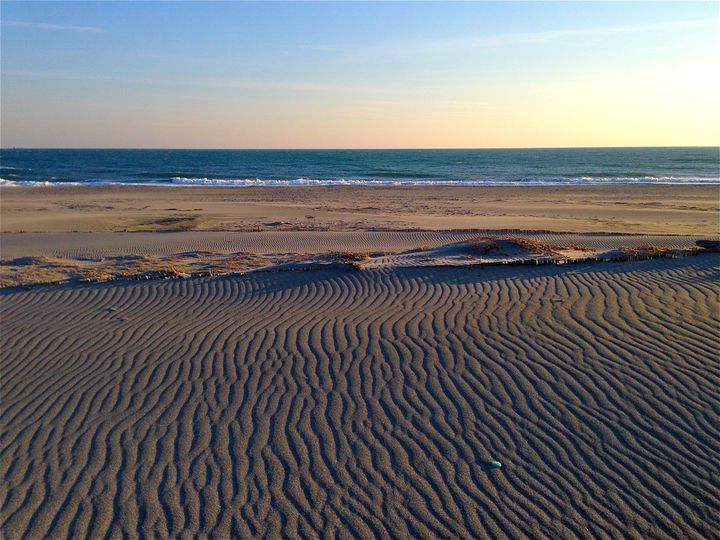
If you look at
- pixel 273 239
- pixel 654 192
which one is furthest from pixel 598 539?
pixel 654 192

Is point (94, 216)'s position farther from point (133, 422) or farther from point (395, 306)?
point (133, 422)

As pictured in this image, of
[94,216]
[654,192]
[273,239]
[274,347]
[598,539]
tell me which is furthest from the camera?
[654,192]

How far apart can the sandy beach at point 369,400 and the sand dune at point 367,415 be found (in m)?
0.02

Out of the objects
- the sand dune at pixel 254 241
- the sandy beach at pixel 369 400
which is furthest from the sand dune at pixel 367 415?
the sand dune at pixel 254 241

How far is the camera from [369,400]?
600 cm

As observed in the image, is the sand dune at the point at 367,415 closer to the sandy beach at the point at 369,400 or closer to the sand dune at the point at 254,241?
the sandy beach at the point at 369,400

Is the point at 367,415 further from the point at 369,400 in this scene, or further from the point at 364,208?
the point at 364,208

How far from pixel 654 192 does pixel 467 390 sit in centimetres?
3306

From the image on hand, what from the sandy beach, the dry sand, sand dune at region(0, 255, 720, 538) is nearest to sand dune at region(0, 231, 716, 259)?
the dry sand

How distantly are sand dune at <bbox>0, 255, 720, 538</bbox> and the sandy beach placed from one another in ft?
0.08

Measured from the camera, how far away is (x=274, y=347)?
753cm

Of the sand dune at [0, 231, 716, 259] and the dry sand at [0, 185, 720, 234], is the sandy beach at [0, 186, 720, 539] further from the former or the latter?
the dry sand at [0, 185, 720, 234]

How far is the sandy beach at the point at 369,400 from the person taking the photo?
4359 mm

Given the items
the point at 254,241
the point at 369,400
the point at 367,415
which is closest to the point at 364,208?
the point at 254,241
